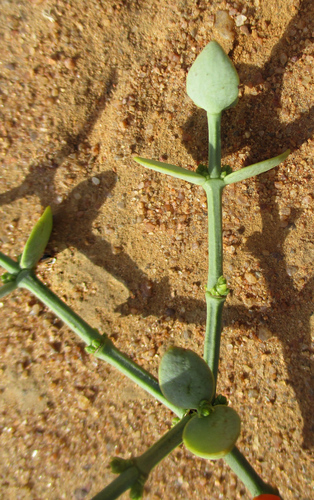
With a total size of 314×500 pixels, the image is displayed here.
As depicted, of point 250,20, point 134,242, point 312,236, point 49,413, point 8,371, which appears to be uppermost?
point 250,20

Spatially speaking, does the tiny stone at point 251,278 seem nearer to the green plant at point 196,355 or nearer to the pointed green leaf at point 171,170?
the green plant at point 196,355

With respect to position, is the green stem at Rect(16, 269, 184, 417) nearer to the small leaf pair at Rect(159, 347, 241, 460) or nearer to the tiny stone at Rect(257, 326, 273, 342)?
the small leaf pair at Rect(159, 347, 241, 460)

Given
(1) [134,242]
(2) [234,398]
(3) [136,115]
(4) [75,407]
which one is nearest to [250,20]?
(3) [136,115]

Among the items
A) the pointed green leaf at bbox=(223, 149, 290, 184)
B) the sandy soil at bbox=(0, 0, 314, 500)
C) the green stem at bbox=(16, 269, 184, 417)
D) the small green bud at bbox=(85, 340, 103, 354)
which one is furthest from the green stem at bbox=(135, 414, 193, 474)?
the pointed green leaf at bbox=(223, 149, 290, 184)

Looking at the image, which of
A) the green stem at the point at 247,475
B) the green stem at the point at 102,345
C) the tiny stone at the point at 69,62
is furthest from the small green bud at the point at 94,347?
the tiny stone at the point at 69,62

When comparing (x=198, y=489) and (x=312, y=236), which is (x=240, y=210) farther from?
(x=198, y=489)
